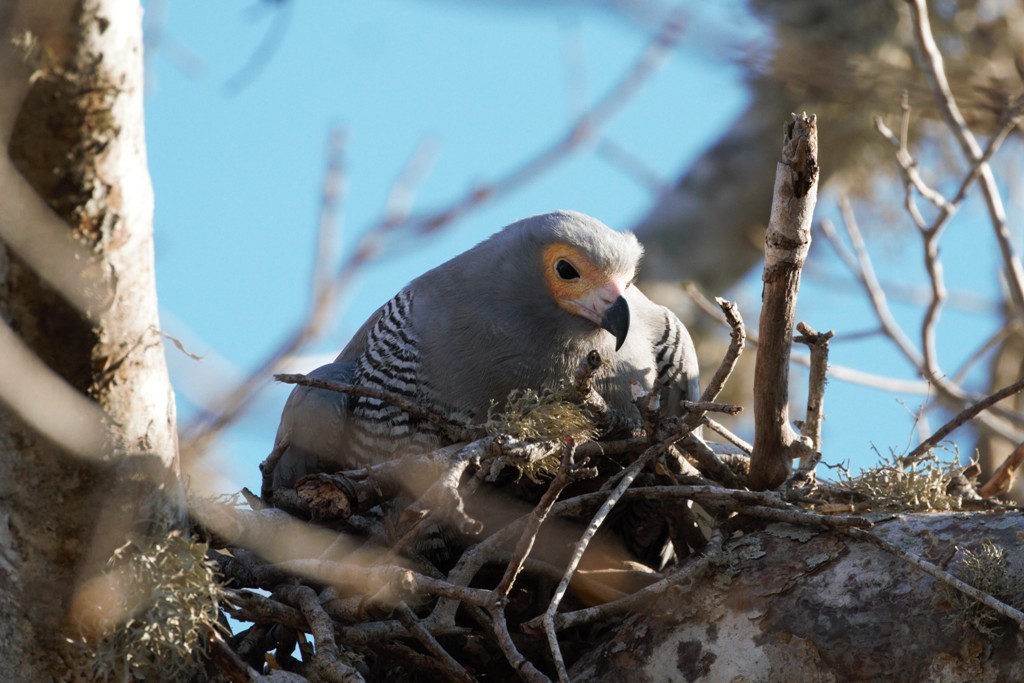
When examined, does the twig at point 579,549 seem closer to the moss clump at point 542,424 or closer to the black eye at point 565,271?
the moss clump at point 542,424

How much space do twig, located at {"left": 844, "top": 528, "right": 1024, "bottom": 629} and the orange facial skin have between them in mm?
1471

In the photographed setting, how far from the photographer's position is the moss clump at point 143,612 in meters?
3.34

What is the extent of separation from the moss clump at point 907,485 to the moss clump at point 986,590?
20.1 inches

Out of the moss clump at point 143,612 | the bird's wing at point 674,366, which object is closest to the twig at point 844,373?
the bird's wing at point 674,366

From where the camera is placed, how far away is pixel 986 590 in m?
3.53

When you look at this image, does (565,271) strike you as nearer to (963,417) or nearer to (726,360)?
(726,360)

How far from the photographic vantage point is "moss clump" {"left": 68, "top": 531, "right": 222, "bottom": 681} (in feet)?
11.0

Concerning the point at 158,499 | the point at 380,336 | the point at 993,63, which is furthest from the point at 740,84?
the point at 158,499

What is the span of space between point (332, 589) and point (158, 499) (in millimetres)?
814

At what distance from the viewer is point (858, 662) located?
3611 mm

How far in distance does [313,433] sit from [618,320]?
4.63 feet

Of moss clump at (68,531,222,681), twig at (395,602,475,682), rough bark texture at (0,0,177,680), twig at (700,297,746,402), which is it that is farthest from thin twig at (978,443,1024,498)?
rough bark texture at (0,0,177,680)

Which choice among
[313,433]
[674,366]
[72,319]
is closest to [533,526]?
[72,319]

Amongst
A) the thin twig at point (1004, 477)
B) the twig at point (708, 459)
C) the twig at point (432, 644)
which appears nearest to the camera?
the twig at point (432, 644)
